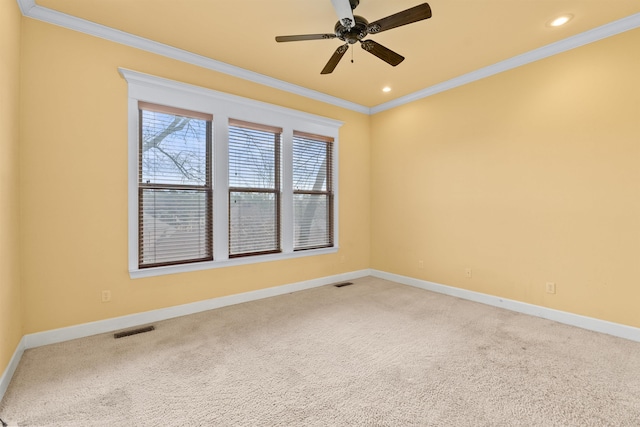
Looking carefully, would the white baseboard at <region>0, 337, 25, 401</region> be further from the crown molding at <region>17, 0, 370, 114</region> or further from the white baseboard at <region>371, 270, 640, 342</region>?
the white baseboard at <region>371, 270, 640, 342</region>

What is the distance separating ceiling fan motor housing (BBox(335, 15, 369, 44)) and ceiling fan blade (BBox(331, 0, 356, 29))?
8 centimetres

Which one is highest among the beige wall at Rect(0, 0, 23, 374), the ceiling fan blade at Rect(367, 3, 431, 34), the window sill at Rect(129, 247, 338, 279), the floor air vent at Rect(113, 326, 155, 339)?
the ceiling fan blade at Rect(367, 3, 431, 34)

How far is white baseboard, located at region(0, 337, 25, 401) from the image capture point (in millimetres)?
1903

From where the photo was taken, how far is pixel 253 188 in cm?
393

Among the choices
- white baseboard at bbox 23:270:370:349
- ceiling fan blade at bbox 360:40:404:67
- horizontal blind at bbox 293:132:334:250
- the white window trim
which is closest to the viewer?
ceiling fan blade at bbox 360:40:404:67

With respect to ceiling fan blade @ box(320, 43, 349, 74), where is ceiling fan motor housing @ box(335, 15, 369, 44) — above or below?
above

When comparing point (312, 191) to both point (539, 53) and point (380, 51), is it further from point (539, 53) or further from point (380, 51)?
point (539, 53)

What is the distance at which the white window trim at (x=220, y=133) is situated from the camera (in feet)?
9.89

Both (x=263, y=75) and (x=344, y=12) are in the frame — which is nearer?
(x=344, y=12)

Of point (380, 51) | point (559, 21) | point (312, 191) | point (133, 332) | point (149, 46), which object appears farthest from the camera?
point (312, 191)

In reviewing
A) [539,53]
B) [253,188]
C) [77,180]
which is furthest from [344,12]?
[77,180]

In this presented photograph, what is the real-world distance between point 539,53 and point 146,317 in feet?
17.0

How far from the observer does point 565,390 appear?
1972mm

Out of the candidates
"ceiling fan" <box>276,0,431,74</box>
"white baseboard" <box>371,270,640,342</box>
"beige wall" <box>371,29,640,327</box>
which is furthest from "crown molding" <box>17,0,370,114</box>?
"white baseboard" <box>371,270,640,342</box>
